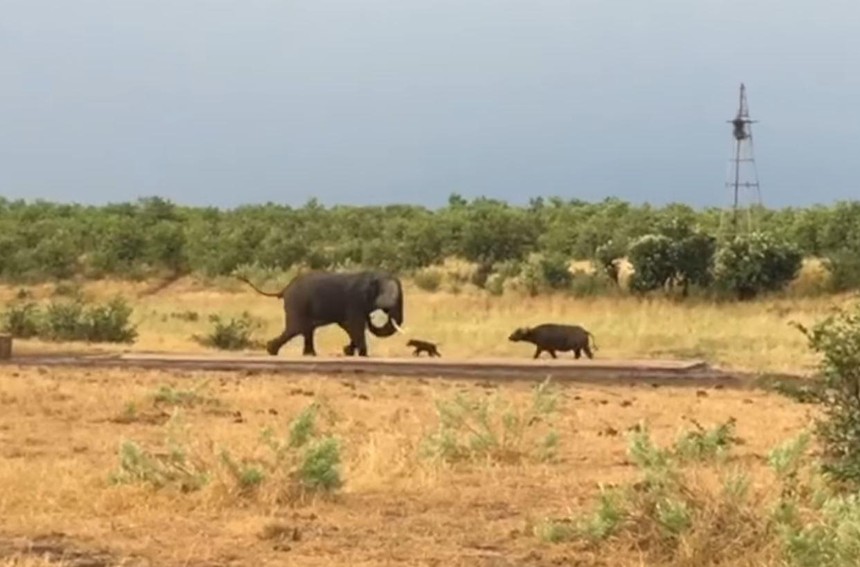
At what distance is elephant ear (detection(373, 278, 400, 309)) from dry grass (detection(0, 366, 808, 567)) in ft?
25.2

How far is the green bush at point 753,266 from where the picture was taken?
43812mm

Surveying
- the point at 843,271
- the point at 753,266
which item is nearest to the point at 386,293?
the point at 753,266

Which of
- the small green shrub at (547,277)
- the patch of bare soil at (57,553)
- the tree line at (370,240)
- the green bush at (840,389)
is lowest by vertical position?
the patch of bare soil at (57,553)

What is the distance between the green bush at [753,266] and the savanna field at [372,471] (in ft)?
80.0

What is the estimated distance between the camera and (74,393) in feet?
57.5

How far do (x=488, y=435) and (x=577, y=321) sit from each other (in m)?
26.2

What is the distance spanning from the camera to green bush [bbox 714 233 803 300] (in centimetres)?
4381

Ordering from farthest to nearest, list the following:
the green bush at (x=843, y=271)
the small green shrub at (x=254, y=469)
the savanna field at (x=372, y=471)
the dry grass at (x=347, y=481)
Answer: the green bush at (x=843, y=271) → the small green shrub at (x=254, y=469) → the dry grass at (x=347, y=481) → the savanna field at (x=372, y=471)

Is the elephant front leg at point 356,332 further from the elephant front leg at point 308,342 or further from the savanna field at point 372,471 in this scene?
the savanna field at point 372,471

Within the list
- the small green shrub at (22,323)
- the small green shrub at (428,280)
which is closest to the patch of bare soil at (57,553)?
the small green shrub at (22,323)

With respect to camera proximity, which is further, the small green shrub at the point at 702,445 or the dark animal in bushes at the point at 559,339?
the dark animal in bushes at the point at 559,339

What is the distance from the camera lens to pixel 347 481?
1091cm

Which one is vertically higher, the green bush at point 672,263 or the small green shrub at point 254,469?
the green bush at point 672,263

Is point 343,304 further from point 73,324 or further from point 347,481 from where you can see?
point 347,481
